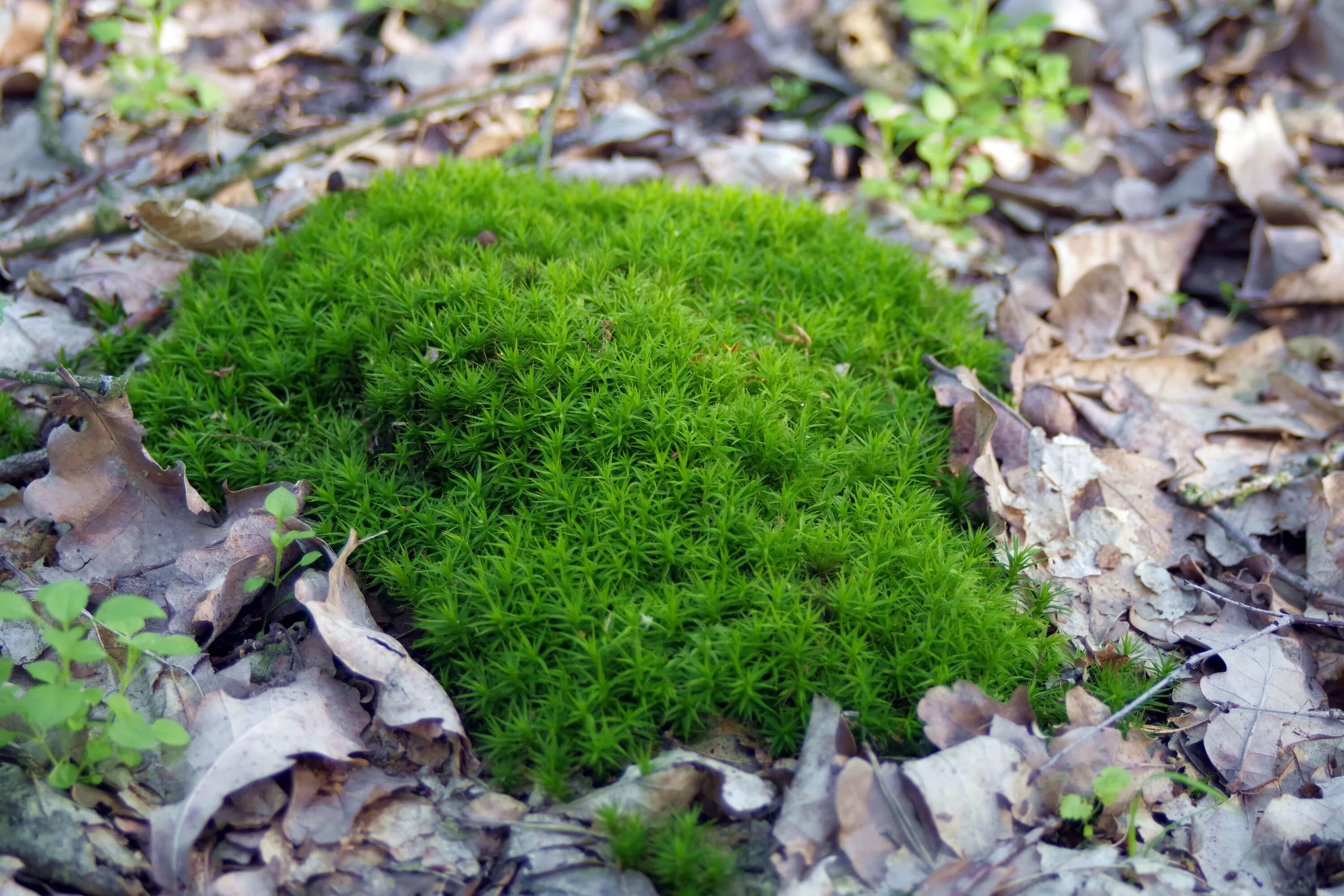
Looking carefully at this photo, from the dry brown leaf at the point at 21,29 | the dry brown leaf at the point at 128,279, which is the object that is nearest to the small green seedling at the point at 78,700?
the dry brown leaf at the point at 128,279

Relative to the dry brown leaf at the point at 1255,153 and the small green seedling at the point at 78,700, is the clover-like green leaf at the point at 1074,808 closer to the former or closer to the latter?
the small green seedling at the point at 78,700

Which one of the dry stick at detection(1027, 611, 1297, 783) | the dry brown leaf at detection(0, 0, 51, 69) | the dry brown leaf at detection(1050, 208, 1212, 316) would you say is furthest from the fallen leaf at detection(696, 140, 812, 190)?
the dry brown leaf at detection(0, 0, 51, 69)

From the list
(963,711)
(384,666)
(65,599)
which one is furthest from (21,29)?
(963,711)

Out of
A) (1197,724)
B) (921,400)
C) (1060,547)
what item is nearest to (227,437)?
(921,400)

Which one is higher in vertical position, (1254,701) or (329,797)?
(329,797)

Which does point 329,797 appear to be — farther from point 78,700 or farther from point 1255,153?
point 1255,153

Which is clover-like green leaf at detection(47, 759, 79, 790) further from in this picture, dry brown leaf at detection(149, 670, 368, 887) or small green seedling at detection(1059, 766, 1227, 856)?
small green seedling at detection(1059, 766, 1227, 856)
